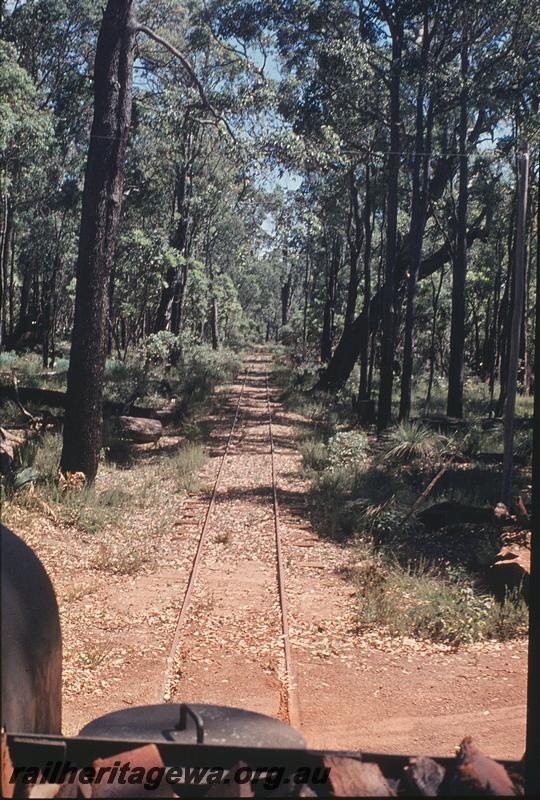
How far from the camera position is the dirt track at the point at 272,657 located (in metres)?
6.06

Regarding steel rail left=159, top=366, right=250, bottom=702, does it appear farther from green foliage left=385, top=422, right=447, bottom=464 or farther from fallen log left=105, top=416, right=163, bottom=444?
green foliage left=385, top=422, right=447, bottom=464

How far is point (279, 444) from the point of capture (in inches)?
895

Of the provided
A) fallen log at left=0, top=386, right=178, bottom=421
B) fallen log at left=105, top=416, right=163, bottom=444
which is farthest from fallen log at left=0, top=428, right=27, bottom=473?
Result: fallen log at left=0, top=386, right=178, bottom=421

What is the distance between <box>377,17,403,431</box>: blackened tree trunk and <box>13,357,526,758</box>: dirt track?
546 inches

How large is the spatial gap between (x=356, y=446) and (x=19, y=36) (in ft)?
68.5

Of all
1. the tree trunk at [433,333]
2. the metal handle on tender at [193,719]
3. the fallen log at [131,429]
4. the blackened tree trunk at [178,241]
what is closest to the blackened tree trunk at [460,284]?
the tree trunk at [433,333]

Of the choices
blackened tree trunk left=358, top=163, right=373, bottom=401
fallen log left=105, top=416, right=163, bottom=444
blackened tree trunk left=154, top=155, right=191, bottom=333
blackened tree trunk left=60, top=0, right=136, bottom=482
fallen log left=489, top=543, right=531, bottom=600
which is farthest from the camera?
blackened tree trunk left=154, top=155, right=191, bottom=333

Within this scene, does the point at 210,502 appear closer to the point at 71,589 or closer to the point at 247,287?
the point at 71,589

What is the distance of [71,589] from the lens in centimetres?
901

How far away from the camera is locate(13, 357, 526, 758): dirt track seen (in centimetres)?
606

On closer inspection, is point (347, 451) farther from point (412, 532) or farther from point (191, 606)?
point (191, 606)

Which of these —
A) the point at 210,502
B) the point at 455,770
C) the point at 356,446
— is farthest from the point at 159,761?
the point at 356,446

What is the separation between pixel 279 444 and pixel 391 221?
7.29 meters

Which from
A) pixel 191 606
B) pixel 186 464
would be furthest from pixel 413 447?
pixel 191 606
